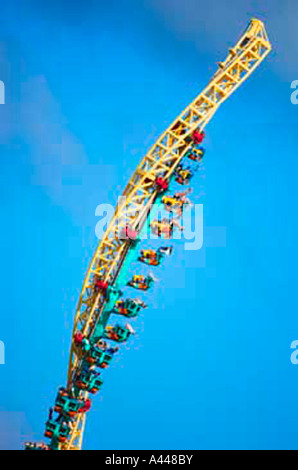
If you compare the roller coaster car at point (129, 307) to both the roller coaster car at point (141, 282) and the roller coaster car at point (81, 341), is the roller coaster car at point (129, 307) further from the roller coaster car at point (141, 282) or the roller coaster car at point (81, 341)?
the roller coaster car at point (81, 341)

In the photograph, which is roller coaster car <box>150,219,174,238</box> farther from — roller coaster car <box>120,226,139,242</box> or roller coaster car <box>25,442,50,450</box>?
roller coaster car <box>25,442,50,450</box>

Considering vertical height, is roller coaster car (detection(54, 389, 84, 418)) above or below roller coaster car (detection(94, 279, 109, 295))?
below

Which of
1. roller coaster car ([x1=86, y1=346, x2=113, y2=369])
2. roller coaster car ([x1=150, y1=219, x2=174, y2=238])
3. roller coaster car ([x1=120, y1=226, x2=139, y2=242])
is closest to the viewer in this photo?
roller coaster car ([x1=120, y1=226, x2=139, y2=242])

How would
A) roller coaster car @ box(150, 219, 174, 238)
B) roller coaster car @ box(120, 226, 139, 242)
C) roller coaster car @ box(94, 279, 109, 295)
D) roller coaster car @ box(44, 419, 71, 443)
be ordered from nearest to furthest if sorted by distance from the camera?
roller coaster car @ box(120, 226, 139, 242), roller coaster car @ box(94, 279, 109, 295), roller coaster car @ box(150, 219, 174, 238), roller coaster car @ box(44, 419, 71, 443)

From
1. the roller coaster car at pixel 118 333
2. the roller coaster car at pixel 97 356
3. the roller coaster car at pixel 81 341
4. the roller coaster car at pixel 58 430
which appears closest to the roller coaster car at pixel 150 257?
the roller coaster car at pixel 118 333

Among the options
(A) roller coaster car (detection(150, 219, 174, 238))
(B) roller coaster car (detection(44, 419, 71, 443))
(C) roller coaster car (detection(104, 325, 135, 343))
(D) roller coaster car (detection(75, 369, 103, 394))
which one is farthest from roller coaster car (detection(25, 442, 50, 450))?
(A) roller coaster car (detection(150, 219, 174, 238))
